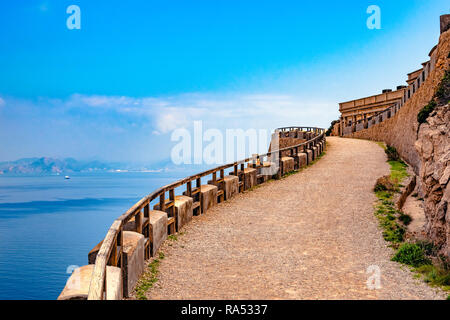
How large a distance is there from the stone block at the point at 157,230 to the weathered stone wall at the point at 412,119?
34.1ft

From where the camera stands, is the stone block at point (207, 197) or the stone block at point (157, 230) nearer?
the stone block at point (157, 230)

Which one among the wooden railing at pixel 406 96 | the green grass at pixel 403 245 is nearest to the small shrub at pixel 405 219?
the green grass at pixel 403 245

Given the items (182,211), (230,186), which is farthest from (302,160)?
(182,211)

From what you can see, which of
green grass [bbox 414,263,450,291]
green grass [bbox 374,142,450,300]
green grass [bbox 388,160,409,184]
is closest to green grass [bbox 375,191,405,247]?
green grass [bbox 374,142,450,300]

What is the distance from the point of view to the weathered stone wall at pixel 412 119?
18.2m

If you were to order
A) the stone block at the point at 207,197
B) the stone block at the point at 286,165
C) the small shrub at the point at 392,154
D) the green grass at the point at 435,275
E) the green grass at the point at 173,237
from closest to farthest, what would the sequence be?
the green grass at the point at 435,275 → the green grass at the point at 173,237 → the stone block at the point at 207,197 → the stone block at the point at 286,165 → the small shrub at the point at 392,154

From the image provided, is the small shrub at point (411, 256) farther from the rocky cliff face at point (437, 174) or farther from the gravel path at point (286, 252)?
the rocky cliff face at point (437, 174)

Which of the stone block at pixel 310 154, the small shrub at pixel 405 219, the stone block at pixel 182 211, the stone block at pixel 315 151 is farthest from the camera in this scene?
the stone block at pixel 315 151

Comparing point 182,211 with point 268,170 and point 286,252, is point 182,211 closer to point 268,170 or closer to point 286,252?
point 286,252

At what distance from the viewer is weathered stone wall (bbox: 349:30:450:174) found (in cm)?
1820

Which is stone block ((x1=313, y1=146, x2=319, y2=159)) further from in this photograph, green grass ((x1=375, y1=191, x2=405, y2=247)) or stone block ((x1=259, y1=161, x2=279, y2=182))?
green grass ((x1=375, y1=191, x2=405, y2=247))

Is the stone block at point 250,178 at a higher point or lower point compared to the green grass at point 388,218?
higher
